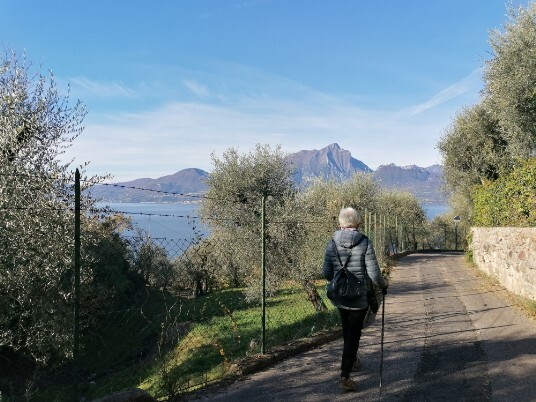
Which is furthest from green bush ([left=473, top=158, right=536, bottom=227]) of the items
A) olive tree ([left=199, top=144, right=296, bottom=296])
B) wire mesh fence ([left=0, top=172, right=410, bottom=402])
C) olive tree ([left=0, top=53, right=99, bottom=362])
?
olive tree ([left=0, top=53, right=99, bottom=362])

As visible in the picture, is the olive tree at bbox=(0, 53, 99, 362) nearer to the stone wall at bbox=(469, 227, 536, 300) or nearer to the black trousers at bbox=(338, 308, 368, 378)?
the black trousers at bbox=(338, 308, 368, 378)

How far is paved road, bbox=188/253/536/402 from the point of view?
16.8 feet

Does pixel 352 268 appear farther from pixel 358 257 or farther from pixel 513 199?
pixel 513 199

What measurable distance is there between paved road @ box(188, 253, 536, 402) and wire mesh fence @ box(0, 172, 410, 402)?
85cm

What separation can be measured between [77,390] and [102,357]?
15.9 meters

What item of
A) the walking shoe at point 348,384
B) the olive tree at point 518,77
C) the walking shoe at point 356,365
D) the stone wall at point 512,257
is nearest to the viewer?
the walking shoe at point 348,384

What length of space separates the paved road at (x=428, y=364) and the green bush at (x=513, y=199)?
3435mm

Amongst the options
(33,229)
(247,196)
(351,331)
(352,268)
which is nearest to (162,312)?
(247,196)

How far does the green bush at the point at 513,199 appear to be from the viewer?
39.4 feet

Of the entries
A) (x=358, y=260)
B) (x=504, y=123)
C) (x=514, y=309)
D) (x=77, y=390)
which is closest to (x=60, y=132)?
(x=77, y=390)

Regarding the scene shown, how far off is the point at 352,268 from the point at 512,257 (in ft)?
30.0

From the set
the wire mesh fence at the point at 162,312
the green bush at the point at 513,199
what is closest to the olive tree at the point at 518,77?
the green bush at the point at 513,199

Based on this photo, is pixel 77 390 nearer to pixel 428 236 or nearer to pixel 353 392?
pixel 353 392

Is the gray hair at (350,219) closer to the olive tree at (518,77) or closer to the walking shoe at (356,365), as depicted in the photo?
the walking shoe at (356,365)
